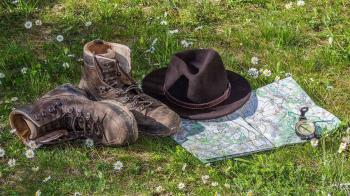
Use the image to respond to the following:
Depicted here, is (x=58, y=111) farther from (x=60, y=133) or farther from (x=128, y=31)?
(x=128, y=31)

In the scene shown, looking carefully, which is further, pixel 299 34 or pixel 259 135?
pixel 299 34

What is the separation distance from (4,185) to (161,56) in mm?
2110

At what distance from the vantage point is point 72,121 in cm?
562

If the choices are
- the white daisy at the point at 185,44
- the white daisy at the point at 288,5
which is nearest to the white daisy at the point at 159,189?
the white daisy at the point at 185,44

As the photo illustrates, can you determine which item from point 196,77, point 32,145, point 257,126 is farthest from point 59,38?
point 257,126

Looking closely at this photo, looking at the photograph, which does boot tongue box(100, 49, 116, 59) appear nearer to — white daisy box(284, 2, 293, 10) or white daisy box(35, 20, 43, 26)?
white daisy box(35, 20, 43, 26)

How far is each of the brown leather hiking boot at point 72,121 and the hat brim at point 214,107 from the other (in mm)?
543

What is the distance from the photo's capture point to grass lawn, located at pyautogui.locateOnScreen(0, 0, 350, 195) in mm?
5242

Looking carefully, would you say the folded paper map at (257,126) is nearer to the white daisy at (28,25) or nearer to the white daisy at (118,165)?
the white daisy at (118,165)

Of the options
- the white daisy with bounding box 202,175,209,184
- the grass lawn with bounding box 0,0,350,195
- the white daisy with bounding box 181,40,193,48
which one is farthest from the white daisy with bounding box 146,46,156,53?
the white daisy with bounding box 202,175,209,184

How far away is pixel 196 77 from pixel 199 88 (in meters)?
0.10

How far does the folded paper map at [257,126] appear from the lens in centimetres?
558

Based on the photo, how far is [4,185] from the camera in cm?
529

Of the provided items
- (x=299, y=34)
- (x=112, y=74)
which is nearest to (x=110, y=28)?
(x=112, y=74)
